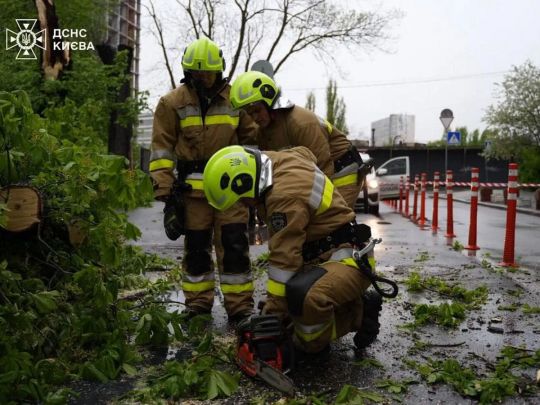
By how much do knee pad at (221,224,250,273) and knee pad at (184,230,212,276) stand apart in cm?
18

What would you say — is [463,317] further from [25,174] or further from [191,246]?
[25,174]

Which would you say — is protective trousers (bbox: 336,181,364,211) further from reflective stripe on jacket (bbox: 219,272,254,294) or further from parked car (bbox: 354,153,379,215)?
parked car (bbox: 354,153,379,215)

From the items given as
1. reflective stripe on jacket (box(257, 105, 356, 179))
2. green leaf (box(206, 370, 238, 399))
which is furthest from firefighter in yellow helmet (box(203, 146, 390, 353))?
reflective stripe on jacket (box(257, 105, 356, 179))

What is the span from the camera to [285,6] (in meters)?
27.5

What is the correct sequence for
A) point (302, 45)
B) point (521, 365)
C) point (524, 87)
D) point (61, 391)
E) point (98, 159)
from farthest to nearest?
point (302, 45) < point (524, 87) < point (98, 159) < point (521, 365) < point (61, 391)

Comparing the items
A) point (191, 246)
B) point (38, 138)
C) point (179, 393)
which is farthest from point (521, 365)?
point (38, 138)

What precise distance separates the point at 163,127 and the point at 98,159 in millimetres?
932

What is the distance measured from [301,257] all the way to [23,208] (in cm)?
175

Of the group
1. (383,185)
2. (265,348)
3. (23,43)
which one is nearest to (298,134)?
(265,348)

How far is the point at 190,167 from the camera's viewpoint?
4684 mm

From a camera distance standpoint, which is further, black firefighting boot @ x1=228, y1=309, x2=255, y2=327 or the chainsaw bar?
black firefighting boot @ x1=228, y1=309, x2=255, y2=327

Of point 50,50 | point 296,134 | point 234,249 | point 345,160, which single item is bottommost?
point 234,249

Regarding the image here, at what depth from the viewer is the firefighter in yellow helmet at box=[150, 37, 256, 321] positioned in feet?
14.9

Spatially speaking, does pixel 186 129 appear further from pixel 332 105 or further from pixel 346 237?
pixel 332 105
